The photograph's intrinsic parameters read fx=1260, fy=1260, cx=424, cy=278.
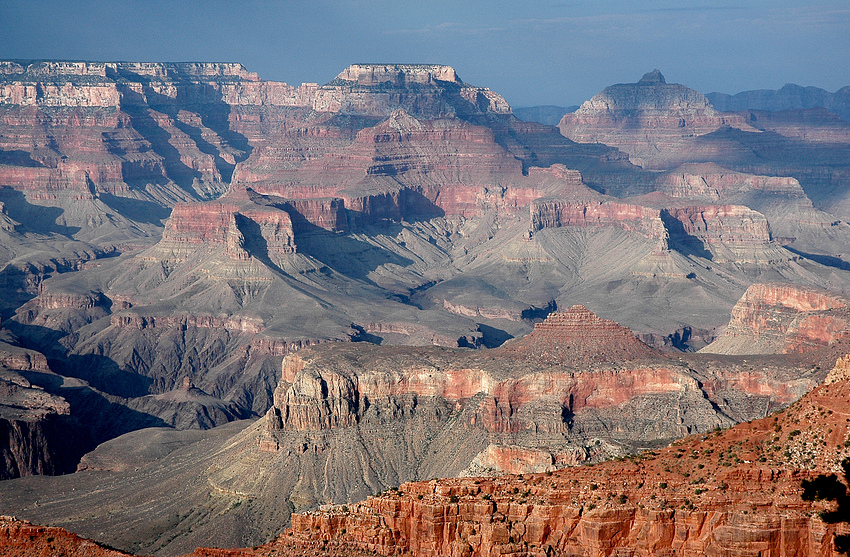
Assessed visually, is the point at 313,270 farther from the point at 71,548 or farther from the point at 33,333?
the point at 71,548

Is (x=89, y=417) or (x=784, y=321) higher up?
(x=784, y=321)

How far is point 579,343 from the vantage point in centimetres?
8281

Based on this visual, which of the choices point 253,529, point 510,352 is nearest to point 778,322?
Answer: point 510,352

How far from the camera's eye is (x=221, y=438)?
303 feet

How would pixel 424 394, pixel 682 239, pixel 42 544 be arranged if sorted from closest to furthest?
pixel 42 544, pixel 424 394, pixel 682 239

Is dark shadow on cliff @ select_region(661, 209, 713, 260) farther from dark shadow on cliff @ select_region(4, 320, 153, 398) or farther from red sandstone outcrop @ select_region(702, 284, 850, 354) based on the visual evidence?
dark shadow on cliff @ select_region(4, 320, 153, 398)

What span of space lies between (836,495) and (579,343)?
52.8 metres

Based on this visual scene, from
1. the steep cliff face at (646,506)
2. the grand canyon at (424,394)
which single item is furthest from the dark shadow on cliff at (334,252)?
the steep cliff face at (646,506)

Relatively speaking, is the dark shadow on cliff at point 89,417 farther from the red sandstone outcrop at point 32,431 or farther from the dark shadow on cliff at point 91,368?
the dark shadow on cliff at point 91,368

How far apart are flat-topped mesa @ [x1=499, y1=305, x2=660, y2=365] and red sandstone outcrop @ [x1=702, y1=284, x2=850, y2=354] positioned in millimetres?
14214

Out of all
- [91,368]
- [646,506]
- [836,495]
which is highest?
[836,495]

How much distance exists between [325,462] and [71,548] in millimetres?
39269

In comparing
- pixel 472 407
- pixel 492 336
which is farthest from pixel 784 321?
pixel 492 336

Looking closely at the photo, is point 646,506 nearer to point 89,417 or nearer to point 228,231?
point 89,417
